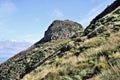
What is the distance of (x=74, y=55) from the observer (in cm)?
2578

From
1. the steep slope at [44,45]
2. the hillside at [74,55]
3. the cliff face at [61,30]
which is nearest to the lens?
the hillside at [74,55]

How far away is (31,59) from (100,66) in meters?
54.1

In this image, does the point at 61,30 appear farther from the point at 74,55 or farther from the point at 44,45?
the point at 74,55

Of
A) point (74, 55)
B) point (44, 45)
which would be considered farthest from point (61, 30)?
point (74, 55)

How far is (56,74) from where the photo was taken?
19.0 meters

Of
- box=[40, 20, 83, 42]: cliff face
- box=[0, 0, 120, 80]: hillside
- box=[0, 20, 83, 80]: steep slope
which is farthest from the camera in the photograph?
box=[40, 20, 83, 42]: cliff face

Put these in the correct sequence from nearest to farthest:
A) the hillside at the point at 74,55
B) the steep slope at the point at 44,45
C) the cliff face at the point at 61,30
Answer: the hillside at the point at 74,55
the steep slope at the point at 44,45
the cliff face at the point at 61,30

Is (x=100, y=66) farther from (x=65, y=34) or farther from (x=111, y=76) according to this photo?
(x=65, y=34)

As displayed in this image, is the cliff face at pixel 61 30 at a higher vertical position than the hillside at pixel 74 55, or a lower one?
higher

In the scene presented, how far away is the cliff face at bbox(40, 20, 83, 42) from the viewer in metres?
105

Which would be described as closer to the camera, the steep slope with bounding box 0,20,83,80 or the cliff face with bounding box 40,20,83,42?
the steep slope with bounding box 0,20,83,80

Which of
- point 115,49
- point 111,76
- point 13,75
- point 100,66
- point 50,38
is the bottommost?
point 111,76

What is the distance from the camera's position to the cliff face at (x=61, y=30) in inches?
4133

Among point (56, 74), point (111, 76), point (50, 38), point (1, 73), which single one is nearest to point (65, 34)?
point (50, 38)
